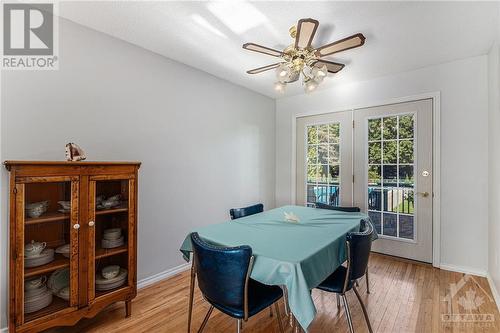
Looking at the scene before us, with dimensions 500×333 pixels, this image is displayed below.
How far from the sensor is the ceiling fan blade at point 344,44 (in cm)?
180

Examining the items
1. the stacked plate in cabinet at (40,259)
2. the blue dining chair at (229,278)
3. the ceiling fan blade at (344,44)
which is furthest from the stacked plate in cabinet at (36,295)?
the ceiling fan blade at (344,44)

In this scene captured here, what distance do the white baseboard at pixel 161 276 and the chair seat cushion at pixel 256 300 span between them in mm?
1475

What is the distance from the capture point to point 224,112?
11.9 ft

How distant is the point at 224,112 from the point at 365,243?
103 inches

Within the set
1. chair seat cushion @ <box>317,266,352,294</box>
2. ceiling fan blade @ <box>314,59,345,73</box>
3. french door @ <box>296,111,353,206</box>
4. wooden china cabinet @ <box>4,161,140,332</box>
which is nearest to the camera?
wooden china cabinet @ <box>4,161,140,332</box>

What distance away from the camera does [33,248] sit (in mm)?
1726

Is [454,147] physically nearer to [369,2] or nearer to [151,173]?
[369,2]

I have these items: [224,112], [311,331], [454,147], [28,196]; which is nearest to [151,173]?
[28,196]

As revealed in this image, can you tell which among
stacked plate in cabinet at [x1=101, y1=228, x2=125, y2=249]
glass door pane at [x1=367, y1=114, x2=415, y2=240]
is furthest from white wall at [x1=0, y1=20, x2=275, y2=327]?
glass door pane at [x1=367, y1=114, x2=415, y2=240]

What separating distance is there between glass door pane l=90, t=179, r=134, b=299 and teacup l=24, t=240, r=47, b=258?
318 millimetres

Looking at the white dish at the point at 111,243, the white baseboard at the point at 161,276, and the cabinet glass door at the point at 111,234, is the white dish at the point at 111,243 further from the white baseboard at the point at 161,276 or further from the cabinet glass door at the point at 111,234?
the white baseboard at the point at 161,276

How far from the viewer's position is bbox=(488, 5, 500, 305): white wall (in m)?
2.32

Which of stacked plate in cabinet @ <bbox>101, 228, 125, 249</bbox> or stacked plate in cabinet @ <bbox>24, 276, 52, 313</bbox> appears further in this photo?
stacked plate in cabinet @ <bbox>101, 228, 125, 249</bbox>

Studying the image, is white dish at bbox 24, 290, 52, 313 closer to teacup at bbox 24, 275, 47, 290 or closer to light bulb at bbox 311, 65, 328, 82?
teacup at bbox 24, 275, 47, 290
